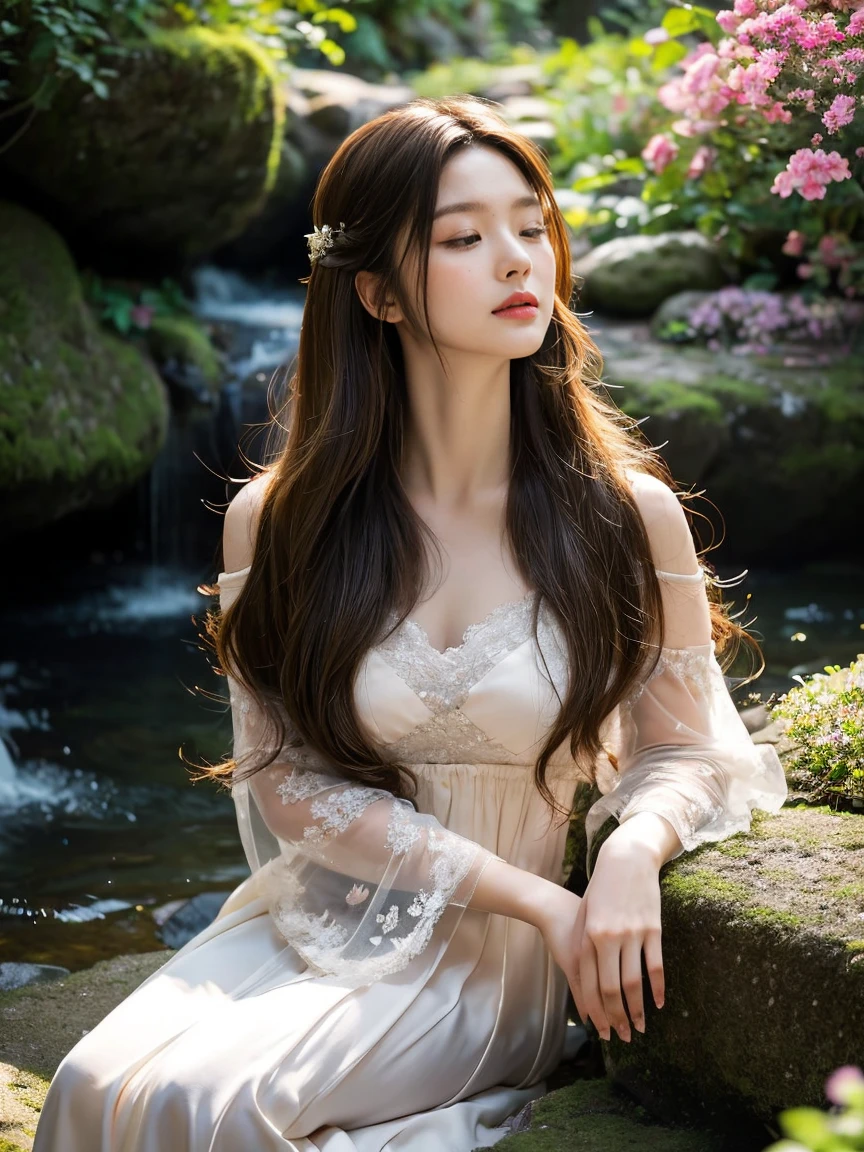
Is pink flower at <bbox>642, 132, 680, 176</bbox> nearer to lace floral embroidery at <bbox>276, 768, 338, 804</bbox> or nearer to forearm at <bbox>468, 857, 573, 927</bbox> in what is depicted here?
lace floral embroidery at <bbox>276, 768, 338, 804</bbox>

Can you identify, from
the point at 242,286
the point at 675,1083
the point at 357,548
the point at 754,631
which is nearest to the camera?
the point at 675,1083

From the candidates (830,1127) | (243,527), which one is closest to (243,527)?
(243,527)

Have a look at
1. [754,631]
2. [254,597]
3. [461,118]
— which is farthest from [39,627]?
[461,118]

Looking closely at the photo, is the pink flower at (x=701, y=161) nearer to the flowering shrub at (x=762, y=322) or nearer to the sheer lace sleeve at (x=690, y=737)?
the flowering shrub at (x=762, y=322)

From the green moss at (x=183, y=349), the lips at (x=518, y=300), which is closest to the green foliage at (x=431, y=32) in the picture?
the green moss at (x=183, y=349)

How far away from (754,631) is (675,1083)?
14.0 feet

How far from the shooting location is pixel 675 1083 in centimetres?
220

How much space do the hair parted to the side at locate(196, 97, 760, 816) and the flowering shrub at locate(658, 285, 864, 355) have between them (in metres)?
5.41

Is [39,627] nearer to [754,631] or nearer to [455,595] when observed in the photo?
[754,631]

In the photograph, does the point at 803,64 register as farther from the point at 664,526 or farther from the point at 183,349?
the point at 183,349

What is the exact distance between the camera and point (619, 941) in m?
2.12

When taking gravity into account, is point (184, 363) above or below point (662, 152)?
below

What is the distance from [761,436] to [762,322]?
961 millimetres

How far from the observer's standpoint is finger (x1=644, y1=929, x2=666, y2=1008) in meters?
2.12
